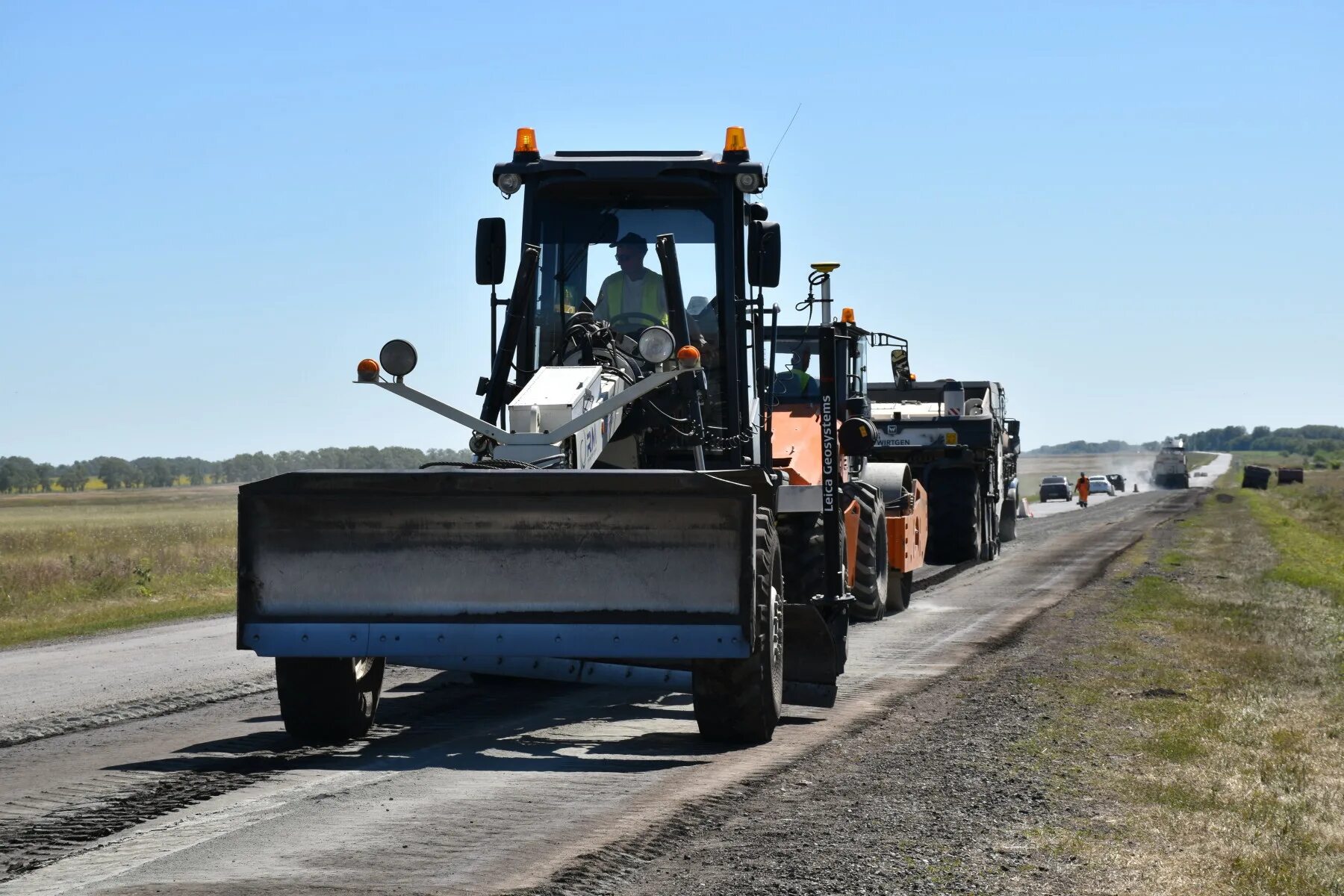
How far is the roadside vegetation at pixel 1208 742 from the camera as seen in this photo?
646 cm

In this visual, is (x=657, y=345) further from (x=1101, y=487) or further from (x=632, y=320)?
(x=1101, y=487)

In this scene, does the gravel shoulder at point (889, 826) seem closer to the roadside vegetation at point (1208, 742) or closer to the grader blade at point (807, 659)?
the roadside vegetation at point (1208, 742)

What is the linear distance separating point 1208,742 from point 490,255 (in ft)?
17.1

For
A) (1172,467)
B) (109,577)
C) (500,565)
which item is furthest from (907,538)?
(1172,467)

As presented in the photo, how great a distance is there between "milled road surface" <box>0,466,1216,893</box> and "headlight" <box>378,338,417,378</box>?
2.12 meters

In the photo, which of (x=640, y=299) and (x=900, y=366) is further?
(x=900, y=366)

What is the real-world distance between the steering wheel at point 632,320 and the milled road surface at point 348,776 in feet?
8.15

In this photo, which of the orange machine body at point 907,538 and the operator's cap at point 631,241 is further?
the orange machine body at point 907,538

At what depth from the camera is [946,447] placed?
76.6ft

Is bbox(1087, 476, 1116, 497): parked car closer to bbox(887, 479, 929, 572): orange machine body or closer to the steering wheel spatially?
bbox(887, 479, 929, 572): orange machine body

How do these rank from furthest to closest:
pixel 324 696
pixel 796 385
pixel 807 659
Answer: pixel 796 385 < pixel 807 659 < pixel 324 696

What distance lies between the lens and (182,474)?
173 metres

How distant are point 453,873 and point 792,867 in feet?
4.23

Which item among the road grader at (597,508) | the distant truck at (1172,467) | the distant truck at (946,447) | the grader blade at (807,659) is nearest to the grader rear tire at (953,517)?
the distant truck at (946,447)
